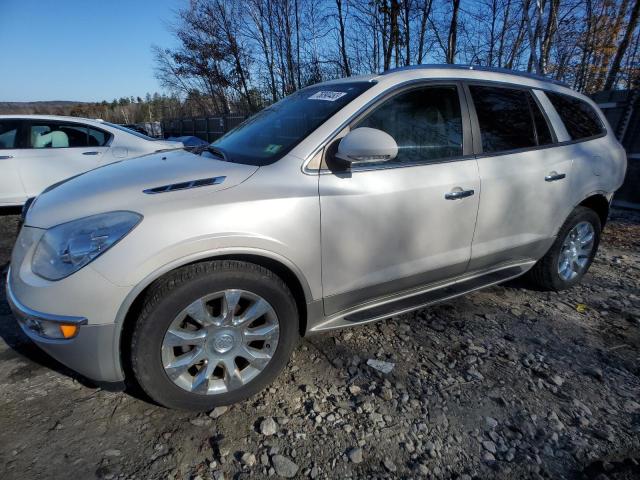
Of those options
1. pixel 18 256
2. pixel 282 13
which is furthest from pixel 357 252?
pixel 282 13

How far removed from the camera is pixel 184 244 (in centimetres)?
166

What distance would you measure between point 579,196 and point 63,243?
3534 mm

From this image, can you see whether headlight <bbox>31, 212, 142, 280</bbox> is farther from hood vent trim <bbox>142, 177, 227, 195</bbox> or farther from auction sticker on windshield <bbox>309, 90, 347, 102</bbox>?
auction sticker on windshield <bbox>309, 90, 347, 102</bbox>

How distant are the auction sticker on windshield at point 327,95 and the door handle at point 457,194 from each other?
894 millimetres

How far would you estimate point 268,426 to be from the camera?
73.5 inches

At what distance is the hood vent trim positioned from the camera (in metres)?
1.78

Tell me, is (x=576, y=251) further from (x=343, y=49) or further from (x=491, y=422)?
(x=343, y=49)

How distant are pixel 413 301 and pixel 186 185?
1524 millimetres

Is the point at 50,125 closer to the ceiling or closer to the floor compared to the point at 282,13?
closer to the floor

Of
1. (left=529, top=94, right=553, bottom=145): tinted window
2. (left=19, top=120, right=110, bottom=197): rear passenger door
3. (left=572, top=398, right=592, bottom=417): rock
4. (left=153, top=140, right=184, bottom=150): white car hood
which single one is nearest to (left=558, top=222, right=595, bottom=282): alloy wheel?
(left=529, top=94, right=553, bottom=145): tinted window

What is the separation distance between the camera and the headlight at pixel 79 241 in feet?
5.26

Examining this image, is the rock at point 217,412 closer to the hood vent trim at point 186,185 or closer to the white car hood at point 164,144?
the hood vent trim at point 186,185

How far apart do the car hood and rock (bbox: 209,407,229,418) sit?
3.55ft

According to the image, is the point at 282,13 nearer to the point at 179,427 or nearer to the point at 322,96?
the point at 322,96
